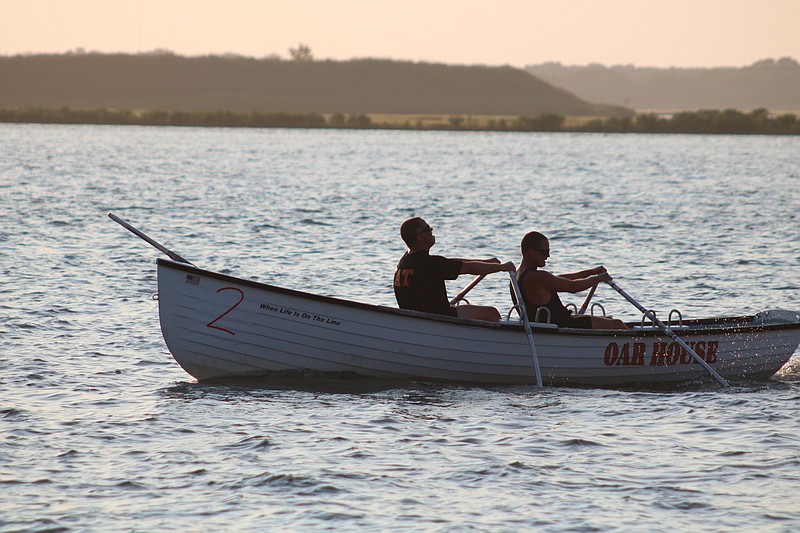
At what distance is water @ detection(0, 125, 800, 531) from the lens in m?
8.08

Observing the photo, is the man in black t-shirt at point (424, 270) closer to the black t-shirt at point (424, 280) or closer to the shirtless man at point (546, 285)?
the black t-shirt at point (424, 280)

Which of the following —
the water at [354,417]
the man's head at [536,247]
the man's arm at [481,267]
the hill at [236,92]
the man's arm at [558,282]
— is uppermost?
the hill at [236,92]

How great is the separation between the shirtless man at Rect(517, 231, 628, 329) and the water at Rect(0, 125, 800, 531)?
0.79 m

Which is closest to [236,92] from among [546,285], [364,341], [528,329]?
→ [546,285]

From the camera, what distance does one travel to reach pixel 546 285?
11969mm

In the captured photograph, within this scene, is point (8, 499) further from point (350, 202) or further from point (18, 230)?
point (350, 202)

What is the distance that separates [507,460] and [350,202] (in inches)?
1262

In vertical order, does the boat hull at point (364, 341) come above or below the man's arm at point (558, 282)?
below

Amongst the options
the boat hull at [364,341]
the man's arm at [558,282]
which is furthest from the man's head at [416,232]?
the man's arm at [558,282]

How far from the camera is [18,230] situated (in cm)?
2778

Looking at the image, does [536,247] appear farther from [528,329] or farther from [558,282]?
[528,329]

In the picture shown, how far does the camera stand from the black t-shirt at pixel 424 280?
11.7m

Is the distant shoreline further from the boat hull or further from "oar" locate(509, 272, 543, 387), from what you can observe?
"oar" locate(509, 272, 543, 387)

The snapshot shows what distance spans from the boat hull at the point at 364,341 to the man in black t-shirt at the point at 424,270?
1.26 feet
